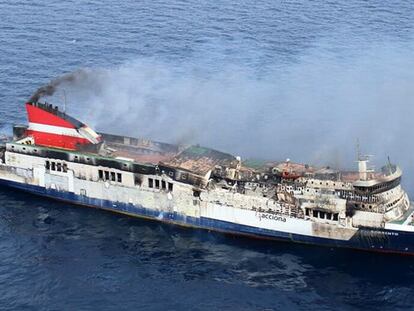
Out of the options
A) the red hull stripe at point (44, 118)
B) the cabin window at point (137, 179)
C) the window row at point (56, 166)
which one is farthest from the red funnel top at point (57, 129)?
the cabin window at point (137, 179)

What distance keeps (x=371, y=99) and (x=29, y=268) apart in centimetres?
6718

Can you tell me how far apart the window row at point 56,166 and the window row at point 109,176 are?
519 centimetres

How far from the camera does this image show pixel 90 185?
93812mm

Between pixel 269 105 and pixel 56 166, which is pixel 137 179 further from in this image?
pixel 269 105

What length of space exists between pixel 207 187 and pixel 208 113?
31.2 m

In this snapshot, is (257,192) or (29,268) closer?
(29,268)

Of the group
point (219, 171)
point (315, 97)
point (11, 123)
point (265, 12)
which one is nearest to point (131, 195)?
point (219, 171)

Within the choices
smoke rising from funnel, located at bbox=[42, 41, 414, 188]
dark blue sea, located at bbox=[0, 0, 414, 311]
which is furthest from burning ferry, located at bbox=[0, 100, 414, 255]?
smoke rising from funnel, located at bbox=[42, 41, 414, 188]

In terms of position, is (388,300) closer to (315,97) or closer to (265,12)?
(315,97)

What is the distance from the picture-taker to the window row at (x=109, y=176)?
9219cm

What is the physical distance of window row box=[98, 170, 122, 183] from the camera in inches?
3629

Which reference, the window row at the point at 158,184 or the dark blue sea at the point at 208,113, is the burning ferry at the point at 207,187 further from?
the dark blue sea at the point at 208,113

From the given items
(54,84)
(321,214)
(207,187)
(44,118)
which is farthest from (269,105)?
(44,118)

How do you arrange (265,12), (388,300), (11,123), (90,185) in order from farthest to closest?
(265,12), (11,123), (90,185), (388,300)
